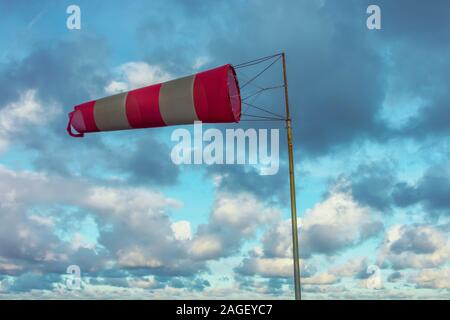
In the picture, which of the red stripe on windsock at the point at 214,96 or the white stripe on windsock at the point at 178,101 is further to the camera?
the white stripe on windsock at the point at 178,101

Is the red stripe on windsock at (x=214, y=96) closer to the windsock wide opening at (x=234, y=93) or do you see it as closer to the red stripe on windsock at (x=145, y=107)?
the windsock wide opening at (x=234, y=93)

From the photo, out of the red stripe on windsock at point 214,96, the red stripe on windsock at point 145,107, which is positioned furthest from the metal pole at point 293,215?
the red stripe on windsock at point 145,107

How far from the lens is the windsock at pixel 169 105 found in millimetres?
21562

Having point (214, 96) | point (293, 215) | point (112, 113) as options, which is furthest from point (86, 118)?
point (293, 215)

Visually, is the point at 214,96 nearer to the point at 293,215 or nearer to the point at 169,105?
the point at 169,105

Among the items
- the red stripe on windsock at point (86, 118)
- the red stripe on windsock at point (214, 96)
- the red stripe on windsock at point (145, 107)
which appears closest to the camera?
the red stripe on windsock at point (214, 96)

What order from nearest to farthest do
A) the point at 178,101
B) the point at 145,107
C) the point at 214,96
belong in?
the point at 214,96
the point at 178,101
the point at 145,107

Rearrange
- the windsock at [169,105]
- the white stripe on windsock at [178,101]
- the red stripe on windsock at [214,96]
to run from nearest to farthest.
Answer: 1. the red stripe on windsock at [214,96]
2. the windsock at [169,105]
3. the white stripe on windsock at [178,101]

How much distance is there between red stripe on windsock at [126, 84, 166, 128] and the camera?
2306 cm

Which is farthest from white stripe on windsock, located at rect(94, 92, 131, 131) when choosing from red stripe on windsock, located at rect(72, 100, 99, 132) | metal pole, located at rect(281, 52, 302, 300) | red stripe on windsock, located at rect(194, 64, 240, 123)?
metal pole, located at rect(281, 52, 302, 300)

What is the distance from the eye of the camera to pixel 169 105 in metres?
22.7

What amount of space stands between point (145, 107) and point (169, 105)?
4.05ft
